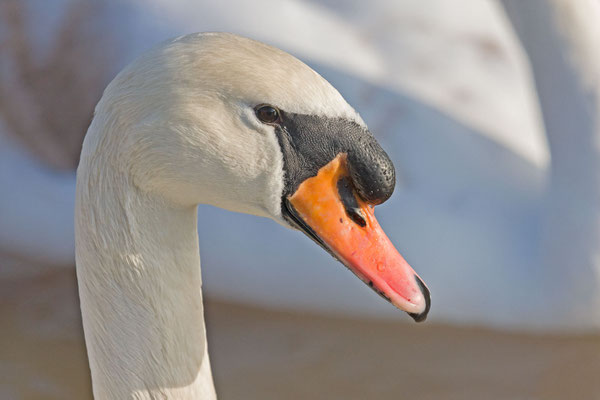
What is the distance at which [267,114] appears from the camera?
121cm

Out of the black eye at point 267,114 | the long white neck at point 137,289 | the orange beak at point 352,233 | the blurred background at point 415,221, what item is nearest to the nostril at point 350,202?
the orange beak at point 352,233

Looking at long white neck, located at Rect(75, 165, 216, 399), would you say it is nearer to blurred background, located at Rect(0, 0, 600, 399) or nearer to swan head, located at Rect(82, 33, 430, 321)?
swan head, located at Rect(82, 33, 430, 321)

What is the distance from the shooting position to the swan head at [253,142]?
3.96 ft

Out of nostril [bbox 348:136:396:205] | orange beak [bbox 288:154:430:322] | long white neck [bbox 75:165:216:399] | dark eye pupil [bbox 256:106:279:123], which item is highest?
dark eye pupil [bbox 256:106:279:123]

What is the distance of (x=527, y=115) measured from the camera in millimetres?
2781

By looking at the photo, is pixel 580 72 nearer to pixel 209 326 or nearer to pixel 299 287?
pixel 299 287

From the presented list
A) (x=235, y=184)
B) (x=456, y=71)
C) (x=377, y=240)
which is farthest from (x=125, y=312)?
(x=456, y=71)

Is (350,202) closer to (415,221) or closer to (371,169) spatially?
(371,169)

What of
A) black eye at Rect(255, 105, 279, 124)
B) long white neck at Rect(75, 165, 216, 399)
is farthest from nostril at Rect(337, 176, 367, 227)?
long white neck at Rect(75, 165, 216, 399)

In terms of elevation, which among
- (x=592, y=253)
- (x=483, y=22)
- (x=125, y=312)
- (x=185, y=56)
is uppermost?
(x=483, y=22)

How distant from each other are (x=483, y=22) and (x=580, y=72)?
0.43 metres

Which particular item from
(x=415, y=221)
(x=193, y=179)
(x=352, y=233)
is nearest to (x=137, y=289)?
(x=193, y=179)

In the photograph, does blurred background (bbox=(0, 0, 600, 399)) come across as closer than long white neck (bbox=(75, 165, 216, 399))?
No

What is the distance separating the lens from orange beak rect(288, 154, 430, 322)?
125cm
